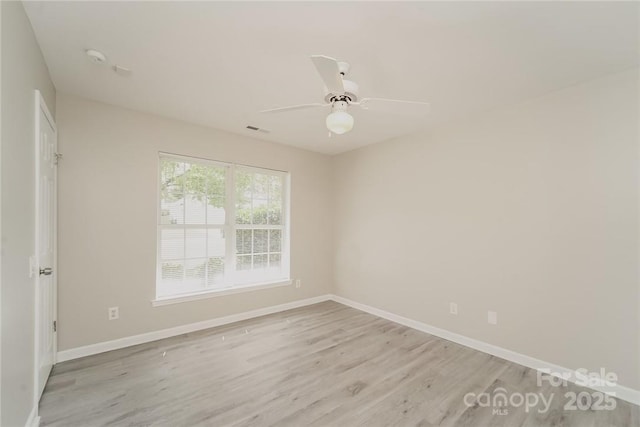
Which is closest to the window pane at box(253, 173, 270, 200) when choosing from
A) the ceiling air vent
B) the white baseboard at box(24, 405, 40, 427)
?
the ceiling air vent

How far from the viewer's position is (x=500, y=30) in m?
1.72

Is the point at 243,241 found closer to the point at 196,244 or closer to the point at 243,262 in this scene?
the point at 243,262

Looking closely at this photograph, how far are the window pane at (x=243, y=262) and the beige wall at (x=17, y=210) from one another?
2179 millimetres

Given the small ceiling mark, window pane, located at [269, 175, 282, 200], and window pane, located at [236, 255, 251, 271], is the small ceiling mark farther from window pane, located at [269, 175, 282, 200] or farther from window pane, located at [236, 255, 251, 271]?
window pane, located at [236, 255, 251, 271]

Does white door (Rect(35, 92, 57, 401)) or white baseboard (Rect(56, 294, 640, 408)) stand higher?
white door (Rect(35, 92, 57, 401))

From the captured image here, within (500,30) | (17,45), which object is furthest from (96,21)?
(500,30)

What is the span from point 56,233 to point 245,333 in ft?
6.94

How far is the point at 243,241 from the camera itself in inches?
154

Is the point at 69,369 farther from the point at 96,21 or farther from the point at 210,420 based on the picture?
the point at 96,21

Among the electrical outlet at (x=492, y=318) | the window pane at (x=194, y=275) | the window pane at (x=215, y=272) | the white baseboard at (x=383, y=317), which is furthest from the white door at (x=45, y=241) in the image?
the electrical outlet at (x=492, y=318)

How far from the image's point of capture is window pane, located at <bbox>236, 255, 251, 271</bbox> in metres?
3.84

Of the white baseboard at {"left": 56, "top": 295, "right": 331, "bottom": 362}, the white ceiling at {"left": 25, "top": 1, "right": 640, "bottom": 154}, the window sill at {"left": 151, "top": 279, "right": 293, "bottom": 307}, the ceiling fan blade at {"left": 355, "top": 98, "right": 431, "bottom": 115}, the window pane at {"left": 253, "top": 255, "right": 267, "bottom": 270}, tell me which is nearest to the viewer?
the white ceiling at {"left": 25, "top": 1, "right": 640, "bottom": 154}

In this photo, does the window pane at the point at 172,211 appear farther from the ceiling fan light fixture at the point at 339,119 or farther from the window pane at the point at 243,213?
the ceiling fan light fixture at the point at 339,119

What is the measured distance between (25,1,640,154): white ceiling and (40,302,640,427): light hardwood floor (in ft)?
8.27
